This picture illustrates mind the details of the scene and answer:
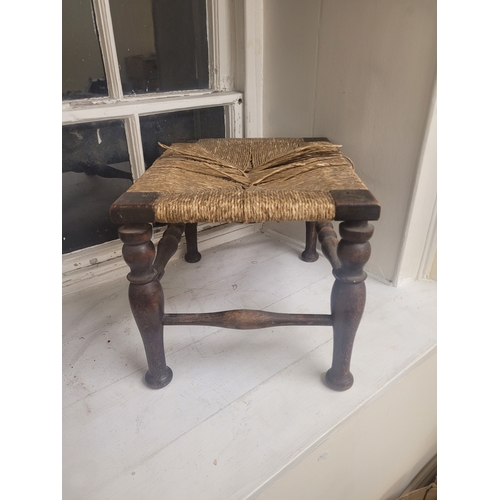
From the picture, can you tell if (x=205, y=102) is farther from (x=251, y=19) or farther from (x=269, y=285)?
(x=269, y=285)

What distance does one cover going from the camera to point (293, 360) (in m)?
0.74

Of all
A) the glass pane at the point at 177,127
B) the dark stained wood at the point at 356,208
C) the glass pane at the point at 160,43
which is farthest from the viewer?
the glass pane at the point at 177,127

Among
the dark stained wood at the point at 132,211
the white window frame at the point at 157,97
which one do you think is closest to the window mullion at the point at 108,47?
the white window frame at the point at 157,97

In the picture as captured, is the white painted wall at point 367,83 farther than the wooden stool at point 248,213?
Yes

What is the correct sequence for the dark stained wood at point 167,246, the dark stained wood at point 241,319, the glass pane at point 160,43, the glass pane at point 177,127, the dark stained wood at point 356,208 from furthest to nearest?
the glass pane at point 177,127 → the glass pane at point 160,43 → the dark stained wood at point 167,246 → the dark stained wood at point 241,319 → the dark stained wood at point 356,208

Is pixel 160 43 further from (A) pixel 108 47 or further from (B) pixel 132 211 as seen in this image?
(B) pixel 132 211

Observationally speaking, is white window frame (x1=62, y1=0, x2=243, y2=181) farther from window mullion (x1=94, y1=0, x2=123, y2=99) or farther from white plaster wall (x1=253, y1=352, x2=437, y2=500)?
white plaster wall (x1=253, y1=352, x2=437, y2=500)

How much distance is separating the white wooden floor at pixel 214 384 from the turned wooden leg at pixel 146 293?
0.16 ft

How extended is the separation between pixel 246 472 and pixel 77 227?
2.33ft

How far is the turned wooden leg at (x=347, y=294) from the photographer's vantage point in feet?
1.83

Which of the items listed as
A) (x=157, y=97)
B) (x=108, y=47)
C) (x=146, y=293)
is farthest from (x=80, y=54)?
(x=146, y=293)

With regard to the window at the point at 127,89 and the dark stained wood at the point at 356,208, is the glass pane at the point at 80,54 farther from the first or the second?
the dark stained wood at the point at 356,208

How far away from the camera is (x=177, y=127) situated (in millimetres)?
1023

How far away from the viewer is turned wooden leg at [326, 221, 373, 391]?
22.0 inches
